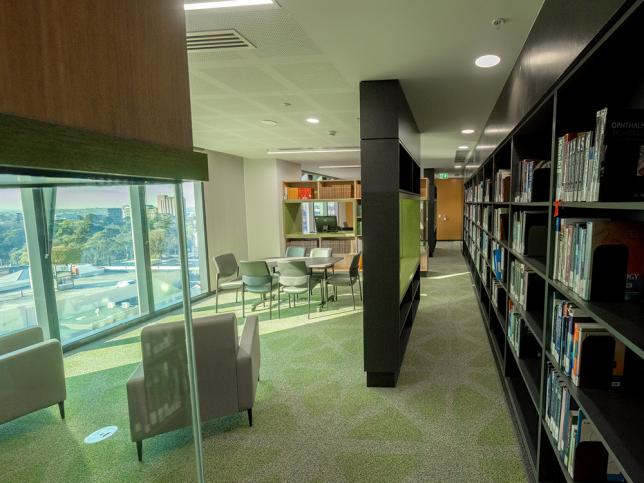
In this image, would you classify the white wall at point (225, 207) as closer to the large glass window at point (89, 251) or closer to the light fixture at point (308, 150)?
the light fixture at point (308, 150)

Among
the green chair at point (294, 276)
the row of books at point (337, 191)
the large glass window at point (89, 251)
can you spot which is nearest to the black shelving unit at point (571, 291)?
the large glass window at point (89, 251)

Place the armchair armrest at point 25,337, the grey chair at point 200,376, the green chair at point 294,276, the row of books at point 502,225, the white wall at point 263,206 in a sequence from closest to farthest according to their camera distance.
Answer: the armchair armrest at point 25,337
the grey chair at point 200,376
the row of books at point 502,225
the green chair at point 294,276
the white wall at point 263,206

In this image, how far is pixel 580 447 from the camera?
1471mm

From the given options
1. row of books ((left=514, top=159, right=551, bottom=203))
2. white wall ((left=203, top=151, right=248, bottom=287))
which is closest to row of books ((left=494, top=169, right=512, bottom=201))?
row of books ((left=514, top=159, right=551, bottom=203))

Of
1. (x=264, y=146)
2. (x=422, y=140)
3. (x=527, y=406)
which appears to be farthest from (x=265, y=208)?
(x=527, y=406)

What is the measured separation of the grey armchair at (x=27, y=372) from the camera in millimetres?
1196

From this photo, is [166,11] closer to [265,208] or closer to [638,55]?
[638,55]

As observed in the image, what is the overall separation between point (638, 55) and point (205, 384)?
9.18ft

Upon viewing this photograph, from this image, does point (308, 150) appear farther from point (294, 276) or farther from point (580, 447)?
point (580, 447)

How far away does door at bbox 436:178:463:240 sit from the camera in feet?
46.4

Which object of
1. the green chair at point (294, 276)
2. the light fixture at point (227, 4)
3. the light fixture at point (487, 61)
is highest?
the light fixture at point (227, 4)

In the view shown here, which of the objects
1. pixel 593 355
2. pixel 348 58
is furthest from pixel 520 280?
pixel 348 58

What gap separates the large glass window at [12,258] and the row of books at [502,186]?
3.17 metres

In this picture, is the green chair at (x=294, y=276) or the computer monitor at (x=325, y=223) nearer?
the green chair at (x=294, y=276)
